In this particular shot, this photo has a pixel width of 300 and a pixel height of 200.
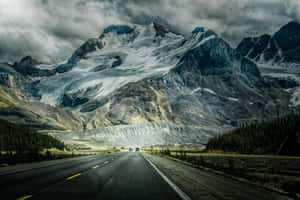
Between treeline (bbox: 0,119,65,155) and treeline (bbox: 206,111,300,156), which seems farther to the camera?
treeline (bbox: 0,119,65,155)

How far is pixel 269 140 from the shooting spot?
158 ft

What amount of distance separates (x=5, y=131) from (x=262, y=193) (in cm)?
5198

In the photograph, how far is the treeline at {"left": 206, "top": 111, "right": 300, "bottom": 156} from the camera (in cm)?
3939

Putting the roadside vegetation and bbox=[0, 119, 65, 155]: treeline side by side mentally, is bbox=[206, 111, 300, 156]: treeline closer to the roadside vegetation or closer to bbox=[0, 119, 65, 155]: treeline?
the roadside vegetation

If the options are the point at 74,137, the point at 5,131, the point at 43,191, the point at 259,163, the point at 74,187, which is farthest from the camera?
the point at 74,137

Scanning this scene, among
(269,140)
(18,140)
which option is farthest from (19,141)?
→ (269,140)

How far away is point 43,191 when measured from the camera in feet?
27.6

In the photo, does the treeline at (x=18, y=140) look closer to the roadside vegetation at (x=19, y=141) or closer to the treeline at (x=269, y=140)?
the roadside vegetation at (x=19, y=141)

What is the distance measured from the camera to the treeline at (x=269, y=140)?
39394 millimetres

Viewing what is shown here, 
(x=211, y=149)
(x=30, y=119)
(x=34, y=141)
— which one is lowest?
(x=211, y=149)

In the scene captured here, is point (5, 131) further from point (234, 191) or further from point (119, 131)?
point (119, 131)

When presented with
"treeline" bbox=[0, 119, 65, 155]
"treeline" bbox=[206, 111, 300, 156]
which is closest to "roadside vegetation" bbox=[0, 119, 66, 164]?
"treeline" bbox=[0, 119, 65, 155]

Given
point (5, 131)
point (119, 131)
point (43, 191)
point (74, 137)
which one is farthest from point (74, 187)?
point (119, 131)

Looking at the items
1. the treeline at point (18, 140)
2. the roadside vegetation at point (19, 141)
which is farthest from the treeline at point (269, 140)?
the treeline at point (18, 140)
